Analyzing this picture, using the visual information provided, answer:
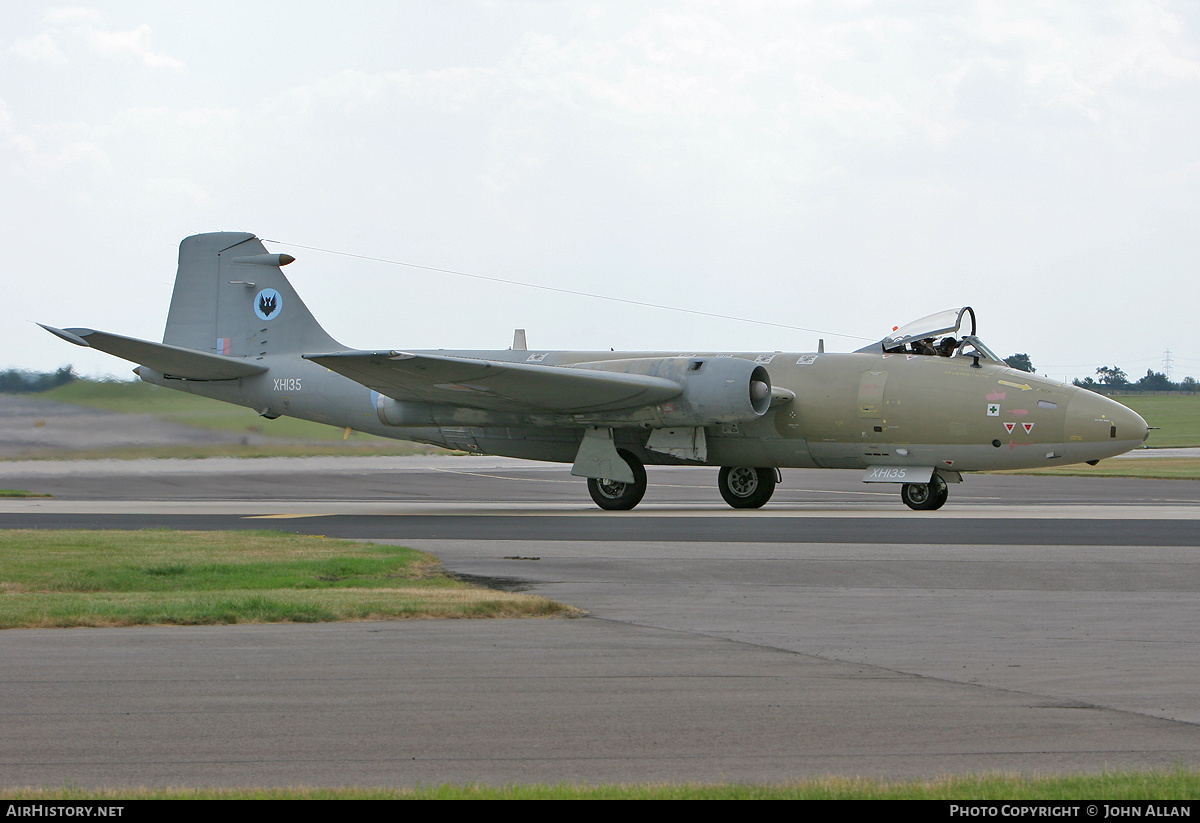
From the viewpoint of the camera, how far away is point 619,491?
22.4m

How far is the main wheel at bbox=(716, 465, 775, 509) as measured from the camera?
23.1m

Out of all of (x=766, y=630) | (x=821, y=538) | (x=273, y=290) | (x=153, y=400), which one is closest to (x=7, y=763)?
(x=766, y=630)

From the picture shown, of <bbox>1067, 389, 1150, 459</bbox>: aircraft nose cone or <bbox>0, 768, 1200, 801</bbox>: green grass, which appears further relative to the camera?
<bbox>1067, 389, 1150, 459</bbox>: aircraft nose cone

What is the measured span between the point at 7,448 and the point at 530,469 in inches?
834

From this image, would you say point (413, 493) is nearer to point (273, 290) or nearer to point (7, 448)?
point (273, 290)

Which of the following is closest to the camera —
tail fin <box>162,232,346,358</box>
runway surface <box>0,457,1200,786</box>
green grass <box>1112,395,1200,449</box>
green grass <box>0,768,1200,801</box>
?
green grass <box>0,768,1200,801</box>

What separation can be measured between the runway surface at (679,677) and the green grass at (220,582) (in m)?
0.50

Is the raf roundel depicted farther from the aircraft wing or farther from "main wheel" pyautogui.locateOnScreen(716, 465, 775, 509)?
"main wheel" pyautogui.locateOnScreen(716, 465, 775, 509)

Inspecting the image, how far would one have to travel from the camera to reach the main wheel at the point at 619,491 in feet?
73.3

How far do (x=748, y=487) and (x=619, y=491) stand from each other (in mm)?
2754

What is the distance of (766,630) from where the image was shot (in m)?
8.78

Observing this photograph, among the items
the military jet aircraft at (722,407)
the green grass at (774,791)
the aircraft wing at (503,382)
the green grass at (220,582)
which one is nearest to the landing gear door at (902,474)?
the military jet aircraft at (722,407)

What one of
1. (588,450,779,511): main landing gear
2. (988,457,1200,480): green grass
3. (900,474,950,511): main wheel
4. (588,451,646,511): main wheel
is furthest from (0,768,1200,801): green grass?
(988,457,1200,480): green grass

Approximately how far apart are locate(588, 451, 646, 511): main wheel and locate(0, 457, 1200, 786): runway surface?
298 inches
